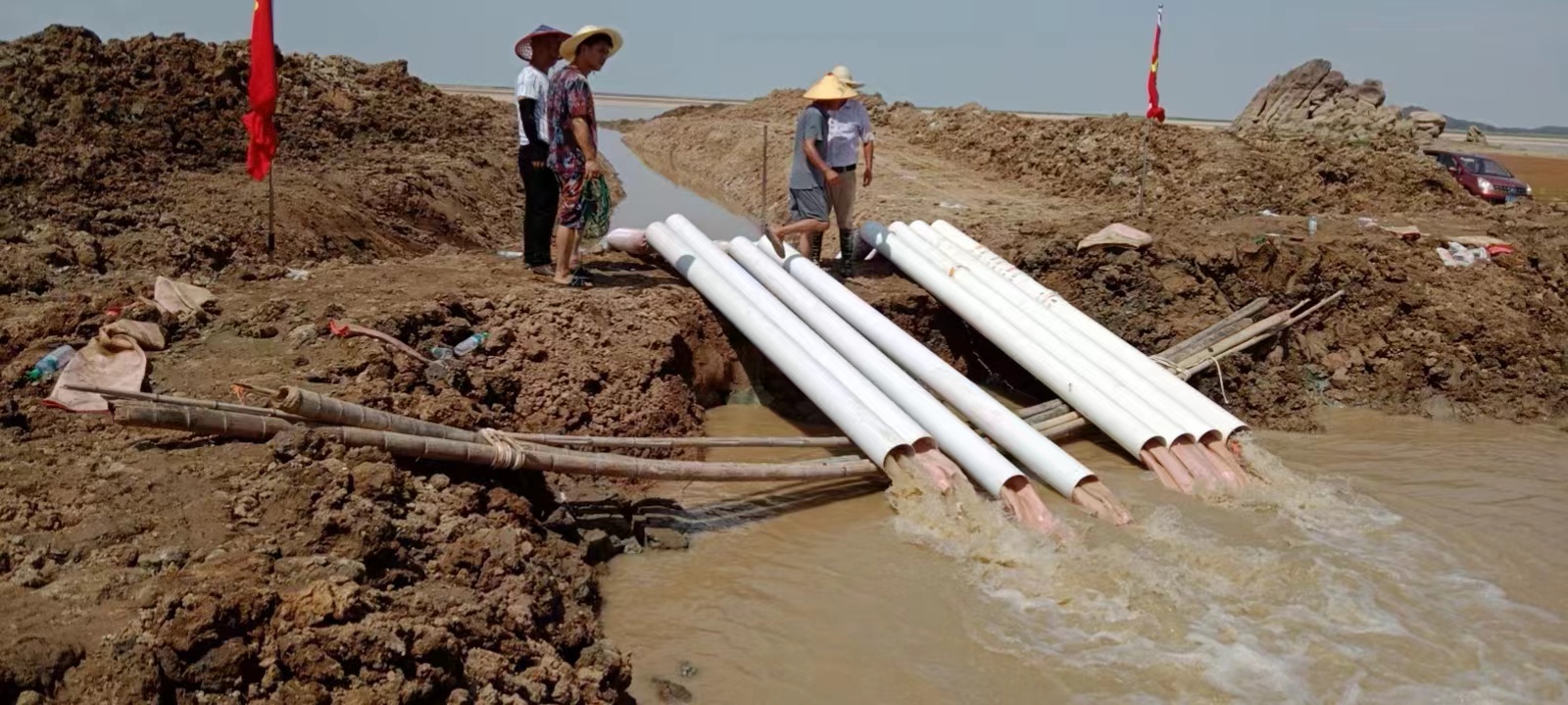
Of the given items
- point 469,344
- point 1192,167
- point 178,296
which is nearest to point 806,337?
point 469,344

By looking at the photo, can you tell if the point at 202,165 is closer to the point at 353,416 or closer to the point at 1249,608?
the point at 353,416

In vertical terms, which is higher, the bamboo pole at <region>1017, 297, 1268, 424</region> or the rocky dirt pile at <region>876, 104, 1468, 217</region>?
the rocky dirt pile at <region>876, 104, 1468, 217</region>

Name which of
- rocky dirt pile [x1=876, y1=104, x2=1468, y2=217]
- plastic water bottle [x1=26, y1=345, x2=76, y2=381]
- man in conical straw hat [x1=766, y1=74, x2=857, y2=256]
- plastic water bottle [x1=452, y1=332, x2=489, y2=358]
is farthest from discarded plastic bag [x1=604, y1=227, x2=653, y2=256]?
rocky dirt pile [x1=876, y1=104, x2=1468, y2=217]

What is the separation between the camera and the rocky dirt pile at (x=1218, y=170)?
12.4 meters

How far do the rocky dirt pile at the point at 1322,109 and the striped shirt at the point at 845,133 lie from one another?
35.1 ft

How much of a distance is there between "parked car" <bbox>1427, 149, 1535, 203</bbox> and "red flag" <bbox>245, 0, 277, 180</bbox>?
14.9 metres

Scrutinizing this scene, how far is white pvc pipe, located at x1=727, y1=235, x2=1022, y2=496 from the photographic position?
518 cm

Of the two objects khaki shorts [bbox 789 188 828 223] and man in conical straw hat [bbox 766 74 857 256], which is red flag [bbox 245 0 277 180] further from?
khaki shorts [bbox 789 188 828 223]

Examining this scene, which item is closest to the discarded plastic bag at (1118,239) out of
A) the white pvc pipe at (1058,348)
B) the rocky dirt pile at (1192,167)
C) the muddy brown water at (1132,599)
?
the white pvc pipe at (1058,348)

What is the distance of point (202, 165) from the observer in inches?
389

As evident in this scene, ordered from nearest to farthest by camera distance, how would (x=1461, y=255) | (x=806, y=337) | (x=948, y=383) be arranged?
1. (x=948, y=383)
2. (x=806, y=337)
3. (x=1461, y=255)

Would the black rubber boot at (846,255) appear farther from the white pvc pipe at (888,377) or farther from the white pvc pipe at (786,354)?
the white pvc pipe at (786,354)

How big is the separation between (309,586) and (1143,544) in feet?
11.7

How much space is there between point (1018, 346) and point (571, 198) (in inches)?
115
